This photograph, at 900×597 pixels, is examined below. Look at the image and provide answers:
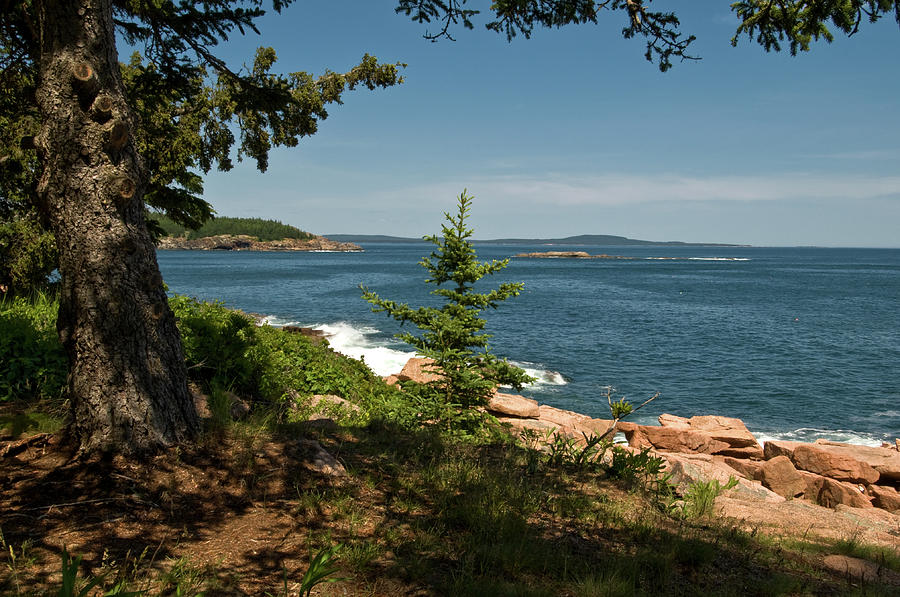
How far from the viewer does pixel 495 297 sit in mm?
9594

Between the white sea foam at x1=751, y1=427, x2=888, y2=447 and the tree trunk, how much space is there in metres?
19.8

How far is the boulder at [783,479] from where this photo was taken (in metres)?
12.1

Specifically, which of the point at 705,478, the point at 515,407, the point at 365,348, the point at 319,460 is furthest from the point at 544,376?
the point at 319,460

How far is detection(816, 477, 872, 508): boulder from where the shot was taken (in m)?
11.3

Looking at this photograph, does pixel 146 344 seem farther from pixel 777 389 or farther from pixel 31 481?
pixel 777 389

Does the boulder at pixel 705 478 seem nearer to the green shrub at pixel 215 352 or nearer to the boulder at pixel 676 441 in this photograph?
the boulder at pixel 676 441

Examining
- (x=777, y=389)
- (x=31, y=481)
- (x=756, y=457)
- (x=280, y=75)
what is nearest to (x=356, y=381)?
(x=280, y=75)

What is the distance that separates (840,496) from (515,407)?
8574 mm

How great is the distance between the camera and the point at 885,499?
1205cm

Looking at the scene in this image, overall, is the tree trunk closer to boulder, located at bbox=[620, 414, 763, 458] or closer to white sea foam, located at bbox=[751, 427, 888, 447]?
boulder, located at bbox=[620, 414, 763, 458]

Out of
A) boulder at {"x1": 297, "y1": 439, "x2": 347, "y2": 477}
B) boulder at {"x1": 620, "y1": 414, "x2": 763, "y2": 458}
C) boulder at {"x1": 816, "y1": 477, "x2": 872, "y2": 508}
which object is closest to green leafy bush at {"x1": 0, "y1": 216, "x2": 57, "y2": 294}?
boulder at {"x1": 297, "y1": 439, "x2": 347, "y2": 477}

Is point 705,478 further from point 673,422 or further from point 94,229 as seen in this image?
point 673,422

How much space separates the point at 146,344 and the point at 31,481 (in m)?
1.41

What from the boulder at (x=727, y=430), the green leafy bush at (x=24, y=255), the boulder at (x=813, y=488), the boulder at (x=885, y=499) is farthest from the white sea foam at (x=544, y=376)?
the green leafy bush at (x=24, y=255)
